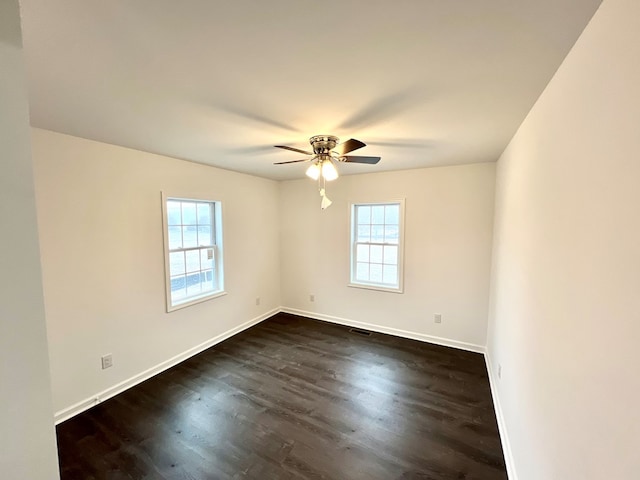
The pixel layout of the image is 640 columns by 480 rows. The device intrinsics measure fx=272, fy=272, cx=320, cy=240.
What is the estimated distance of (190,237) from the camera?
352 centimetres

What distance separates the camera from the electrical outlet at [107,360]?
260 centimetres

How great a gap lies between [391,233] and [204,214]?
2688mm

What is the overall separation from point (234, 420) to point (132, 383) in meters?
1.30

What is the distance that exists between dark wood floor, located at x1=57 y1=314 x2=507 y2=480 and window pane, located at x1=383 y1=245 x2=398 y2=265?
1.29 metres

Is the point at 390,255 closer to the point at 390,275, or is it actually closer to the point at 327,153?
the point at 390,275

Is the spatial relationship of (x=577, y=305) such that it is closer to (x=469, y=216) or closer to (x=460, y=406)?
(x=460, y=406)

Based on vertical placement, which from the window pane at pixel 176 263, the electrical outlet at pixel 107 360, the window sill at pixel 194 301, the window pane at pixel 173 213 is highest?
the window pane at pixel 173 213

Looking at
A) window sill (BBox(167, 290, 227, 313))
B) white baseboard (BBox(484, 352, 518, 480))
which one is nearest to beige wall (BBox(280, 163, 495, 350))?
white baseboard (BBox(484, 352, 518, 480))

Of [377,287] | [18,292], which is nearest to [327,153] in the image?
[18,292]

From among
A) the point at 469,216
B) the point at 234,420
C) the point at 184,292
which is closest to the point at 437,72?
the point at 469,216

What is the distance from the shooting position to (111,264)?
8.59ft

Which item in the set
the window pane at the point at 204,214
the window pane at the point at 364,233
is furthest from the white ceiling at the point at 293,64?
the window pane at the point at 364,233

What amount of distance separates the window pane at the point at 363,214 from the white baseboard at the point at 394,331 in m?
1.60

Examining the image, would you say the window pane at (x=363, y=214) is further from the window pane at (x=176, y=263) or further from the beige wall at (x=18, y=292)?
the beige wall at (x=18, y=292)
